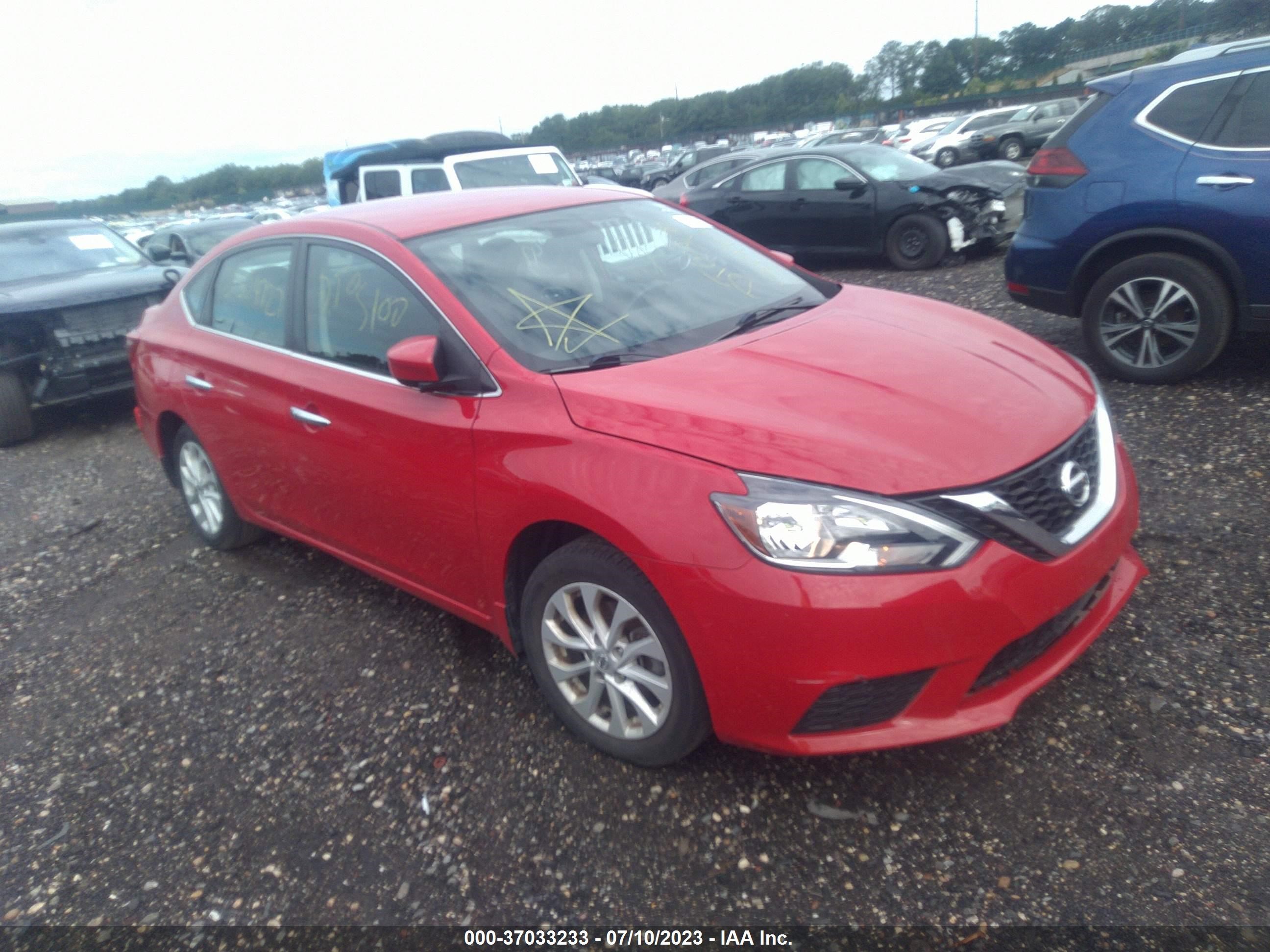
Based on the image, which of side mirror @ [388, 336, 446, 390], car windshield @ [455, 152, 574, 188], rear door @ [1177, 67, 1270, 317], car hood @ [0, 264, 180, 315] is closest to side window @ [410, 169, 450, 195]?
car windshield @ [455, 152, 574, 188]

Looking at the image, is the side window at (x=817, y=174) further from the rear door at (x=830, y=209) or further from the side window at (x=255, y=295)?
the side window at (x=255, y=295)

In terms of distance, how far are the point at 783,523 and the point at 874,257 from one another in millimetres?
8298

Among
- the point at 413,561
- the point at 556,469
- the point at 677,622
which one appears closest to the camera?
the point at 677,622

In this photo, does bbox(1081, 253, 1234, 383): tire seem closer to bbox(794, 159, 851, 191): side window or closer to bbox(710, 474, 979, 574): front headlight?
bbox(710, 474, 979, 574): front headlight

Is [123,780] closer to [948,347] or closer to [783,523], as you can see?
[783,523]

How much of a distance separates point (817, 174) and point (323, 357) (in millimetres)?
7921

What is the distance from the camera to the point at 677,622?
2273mm

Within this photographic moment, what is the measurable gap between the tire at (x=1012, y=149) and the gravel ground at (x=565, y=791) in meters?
23.7

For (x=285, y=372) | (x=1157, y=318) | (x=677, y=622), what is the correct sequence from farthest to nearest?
(x=1157, y=318) → (x=285, y=372) → (x=677, y=622)

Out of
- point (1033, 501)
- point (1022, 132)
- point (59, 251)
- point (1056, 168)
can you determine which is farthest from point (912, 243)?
point (1022, 132)

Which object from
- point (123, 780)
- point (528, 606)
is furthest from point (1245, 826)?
point (123, 780)

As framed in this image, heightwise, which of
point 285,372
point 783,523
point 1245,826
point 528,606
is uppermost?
point 285,372

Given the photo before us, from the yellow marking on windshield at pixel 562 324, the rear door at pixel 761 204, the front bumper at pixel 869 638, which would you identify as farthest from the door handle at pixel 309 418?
the rear door at pixel 761 204

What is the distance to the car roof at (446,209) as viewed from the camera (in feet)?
10.8
